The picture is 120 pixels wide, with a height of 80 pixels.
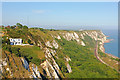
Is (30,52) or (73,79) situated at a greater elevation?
(30,52)

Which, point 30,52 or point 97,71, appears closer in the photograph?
point 30,52

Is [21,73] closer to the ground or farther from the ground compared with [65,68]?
farther from the ground

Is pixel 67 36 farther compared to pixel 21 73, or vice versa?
pixel 67 36

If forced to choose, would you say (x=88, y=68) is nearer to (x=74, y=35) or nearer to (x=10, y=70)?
(x=10, y=70)

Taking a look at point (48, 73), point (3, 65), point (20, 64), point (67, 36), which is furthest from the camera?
point (67, 36)

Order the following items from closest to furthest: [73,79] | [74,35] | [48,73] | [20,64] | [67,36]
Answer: [20,64]
[48,73]
[73,79]
[67,36]
[74,35]

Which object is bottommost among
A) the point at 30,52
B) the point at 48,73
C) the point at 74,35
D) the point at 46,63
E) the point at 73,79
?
the point at 73,79

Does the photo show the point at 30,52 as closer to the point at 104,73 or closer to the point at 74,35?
the point at 104,73

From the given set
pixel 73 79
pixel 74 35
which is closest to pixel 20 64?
pixel 73 79

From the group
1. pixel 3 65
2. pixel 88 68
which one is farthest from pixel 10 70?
pixel 88 68
